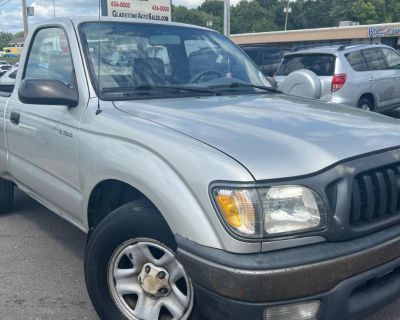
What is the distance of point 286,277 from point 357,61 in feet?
28.2

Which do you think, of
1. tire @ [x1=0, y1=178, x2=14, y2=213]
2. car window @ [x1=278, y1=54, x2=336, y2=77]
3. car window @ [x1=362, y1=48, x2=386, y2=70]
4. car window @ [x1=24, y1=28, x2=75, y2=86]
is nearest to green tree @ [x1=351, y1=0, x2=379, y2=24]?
car window @ [x1=362, y1=48, x2=386, y2=70]

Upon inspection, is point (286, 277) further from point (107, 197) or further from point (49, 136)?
point (49, 136)

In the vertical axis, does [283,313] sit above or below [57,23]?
below

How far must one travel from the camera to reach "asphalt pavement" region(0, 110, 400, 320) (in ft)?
10.5

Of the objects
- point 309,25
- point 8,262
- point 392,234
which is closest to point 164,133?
point 392,234

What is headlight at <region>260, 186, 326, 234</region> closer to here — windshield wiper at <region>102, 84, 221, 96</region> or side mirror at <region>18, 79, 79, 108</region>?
windshield wiper at <region>102, 84, 221, 96</region>

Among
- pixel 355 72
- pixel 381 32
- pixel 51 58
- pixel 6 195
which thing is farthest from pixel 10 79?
pixel 381 32

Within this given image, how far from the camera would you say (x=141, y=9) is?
14.1 m

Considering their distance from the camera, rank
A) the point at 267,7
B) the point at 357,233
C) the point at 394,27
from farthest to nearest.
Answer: the point at 267,7 < the point at 394,27 < the point at 357,233

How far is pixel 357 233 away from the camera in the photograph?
2.20 metres

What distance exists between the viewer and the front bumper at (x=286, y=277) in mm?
2023

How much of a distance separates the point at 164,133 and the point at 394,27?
4284 cm

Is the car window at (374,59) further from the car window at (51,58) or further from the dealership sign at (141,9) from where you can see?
the car window at (51,58)

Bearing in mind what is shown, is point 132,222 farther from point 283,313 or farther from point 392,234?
point 392,234
